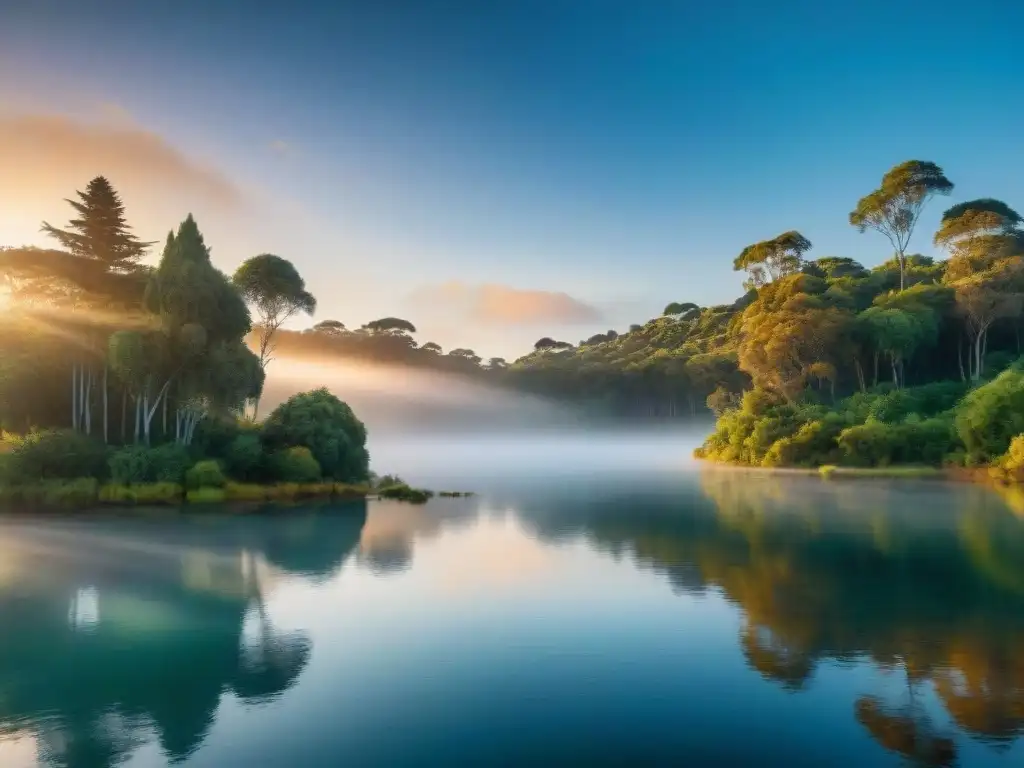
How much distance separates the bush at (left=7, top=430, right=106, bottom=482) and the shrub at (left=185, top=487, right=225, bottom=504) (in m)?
4.17

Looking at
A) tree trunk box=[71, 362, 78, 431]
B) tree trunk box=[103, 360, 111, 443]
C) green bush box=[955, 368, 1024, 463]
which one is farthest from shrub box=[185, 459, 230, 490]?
green bush box=[955, 368, 1024, 463]

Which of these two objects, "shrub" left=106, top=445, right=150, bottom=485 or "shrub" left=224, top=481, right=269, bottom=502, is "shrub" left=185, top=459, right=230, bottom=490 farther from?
"shrub" left=106, top=445, right=150, bottom=485

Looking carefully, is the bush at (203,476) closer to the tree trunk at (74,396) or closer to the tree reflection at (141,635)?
the tree trunk at (74,396)

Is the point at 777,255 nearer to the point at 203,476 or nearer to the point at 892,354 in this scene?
the point at 892,354

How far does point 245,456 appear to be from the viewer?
40.8 m

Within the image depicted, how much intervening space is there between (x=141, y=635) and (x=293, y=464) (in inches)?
1027

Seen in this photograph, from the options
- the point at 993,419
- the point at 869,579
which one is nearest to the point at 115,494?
the point at 869,579

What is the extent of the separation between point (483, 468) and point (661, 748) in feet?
193

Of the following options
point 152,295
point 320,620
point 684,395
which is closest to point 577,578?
point 320,620

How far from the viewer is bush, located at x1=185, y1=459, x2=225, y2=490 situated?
126 ft

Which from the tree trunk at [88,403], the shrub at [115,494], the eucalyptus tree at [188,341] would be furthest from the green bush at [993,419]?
the tree trunk at [88,403]

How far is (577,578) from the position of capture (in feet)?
72.5

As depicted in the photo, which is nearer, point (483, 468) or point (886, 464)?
point (886, 464)

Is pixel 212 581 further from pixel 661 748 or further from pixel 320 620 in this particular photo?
pixel 661 748
